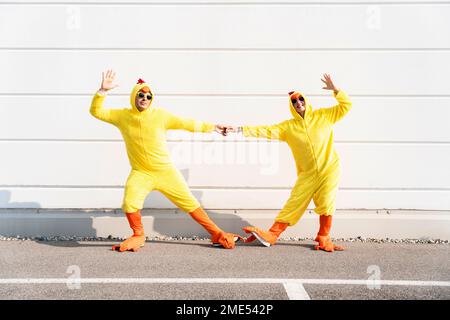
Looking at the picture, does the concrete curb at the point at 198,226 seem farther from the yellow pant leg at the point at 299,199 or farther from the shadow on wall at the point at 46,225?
the yellow pant leg at the point at 299,199

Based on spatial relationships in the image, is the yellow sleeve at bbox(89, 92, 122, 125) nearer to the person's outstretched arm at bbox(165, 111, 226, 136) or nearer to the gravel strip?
the person's outstretched arm at bbox(165, 111, 226, 136)

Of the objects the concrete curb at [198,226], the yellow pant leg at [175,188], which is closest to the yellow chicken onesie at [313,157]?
the concrete curb at [198,226]

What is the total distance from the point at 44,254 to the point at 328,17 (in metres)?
4.11

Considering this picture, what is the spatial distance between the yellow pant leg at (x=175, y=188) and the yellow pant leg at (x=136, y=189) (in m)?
0.09

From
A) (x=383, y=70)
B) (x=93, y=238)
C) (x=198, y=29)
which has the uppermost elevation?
(x=198, y=29)

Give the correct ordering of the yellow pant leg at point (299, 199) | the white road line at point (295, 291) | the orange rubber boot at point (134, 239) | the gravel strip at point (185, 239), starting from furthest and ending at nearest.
→ 1. the gravel strip at point (185, 239)
2. the yellow pant leg at point (299, 199)
3. the orange rubber boot at point (134, 239)
4. the white road line at point (295, 291)

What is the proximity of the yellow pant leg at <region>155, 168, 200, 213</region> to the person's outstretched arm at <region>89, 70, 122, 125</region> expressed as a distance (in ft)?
2.47

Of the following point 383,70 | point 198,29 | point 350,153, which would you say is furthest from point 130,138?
point 383,70

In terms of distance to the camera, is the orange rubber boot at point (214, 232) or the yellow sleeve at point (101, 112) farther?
the orange rubber boot at point (214, 232)

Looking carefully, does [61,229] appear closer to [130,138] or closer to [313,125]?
[130,138]

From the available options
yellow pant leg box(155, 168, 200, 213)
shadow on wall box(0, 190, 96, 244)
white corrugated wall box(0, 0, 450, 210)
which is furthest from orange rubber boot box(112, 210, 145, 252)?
white corrugated wall box(0, 0, 450, 210)

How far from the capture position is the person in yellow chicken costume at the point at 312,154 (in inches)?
189

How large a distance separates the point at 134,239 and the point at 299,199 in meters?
1.72

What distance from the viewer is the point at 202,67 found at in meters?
5.75
